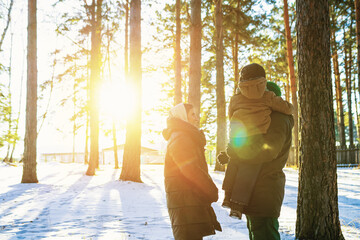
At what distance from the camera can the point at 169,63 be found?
20.6m

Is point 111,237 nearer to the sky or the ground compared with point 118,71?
nearer to the ground

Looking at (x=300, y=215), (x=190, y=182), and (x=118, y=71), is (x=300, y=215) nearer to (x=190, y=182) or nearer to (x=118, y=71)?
(x=190, y=182)

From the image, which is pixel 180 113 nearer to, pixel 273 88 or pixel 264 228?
pixel 273 88

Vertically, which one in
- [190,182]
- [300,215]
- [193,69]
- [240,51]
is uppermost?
[240,51]

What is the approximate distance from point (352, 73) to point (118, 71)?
61.8ft

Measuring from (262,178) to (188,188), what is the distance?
2.16 ft

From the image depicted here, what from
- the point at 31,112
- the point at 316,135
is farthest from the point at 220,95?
the point at 316,135

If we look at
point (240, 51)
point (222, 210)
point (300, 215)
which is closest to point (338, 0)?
point (240, 51)

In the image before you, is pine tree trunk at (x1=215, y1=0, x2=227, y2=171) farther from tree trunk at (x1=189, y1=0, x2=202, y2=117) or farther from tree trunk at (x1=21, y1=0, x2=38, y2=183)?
tree trunk at (x1=21, y1=0, x2=38, y2=183)

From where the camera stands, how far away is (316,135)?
11.6 feet

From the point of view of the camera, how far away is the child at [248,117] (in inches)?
90.1

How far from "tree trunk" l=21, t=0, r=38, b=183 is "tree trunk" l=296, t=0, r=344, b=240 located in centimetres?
1030

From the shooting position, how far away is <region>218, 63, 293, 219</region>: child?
2.29 meters

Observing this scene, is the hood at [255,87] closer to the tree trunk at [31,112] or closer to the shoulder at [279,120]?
the shoulder at [279,120]
